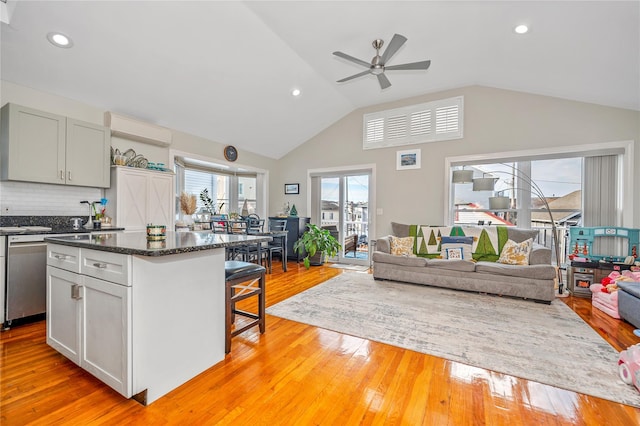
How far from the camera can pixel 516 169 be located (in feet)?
14.7

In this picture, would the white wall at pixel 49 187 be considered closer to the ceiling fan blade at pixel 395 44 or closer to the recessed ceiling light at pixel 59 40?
the recessed ceiling light at pixel 59 40

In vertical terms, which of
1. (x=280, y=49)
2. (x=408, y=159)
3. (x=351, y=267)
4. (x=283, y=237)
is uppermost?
(x=280, y=49)

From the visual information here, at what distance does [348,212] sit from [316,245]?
1.24m

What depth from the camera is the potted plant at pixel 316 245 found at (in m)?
5.31

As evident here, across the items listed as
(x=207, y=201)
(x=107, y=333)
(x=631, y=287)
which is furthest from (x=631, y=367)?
(x=207, y=201)

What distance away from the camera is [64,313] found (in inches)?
73.9

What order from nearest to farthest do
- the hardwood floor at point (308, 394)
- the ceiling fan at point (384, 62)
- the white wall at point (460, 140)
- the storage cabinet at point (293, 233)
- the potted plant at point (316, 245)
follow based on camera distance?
the hardwood floor at point (308, 394) → the ceiling fan at point (384, 62) → the white wall at point (460, 140) → the potted plant at point (316, 245) → the storage cabinet at point (293, 233)

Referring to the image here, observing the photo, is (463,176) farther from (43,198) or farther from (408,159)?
(43,198)

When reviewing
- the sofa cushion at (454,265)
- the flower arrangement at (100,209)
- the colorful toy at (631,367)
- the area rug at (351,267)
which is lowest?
the area rug at (351,267)

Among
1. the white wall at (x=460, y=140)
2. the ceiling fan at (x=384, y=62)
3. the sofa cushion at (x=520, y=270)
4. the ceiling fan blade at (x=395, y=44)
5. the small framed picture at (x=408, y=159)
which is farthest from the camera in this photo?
the small framed picture at (x=408, y=159)

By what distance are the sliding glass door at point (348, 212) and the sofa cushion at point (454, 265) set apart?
200cm

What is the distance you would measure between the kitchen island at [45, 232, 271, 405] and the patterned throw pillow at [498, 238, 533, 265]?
370cm

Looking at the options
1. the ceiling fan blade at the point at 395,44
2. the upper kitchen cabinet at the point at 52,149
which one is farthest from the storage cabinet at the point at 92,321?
the ceiling fan blade at the point at 395,44

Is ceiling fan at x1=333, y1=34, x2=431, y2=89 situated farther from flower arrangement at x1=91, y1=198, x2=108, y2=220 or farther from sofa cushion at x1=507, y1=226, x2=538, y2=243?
flower arrangement at x1=91, y1=198, x2=108, y2=220
